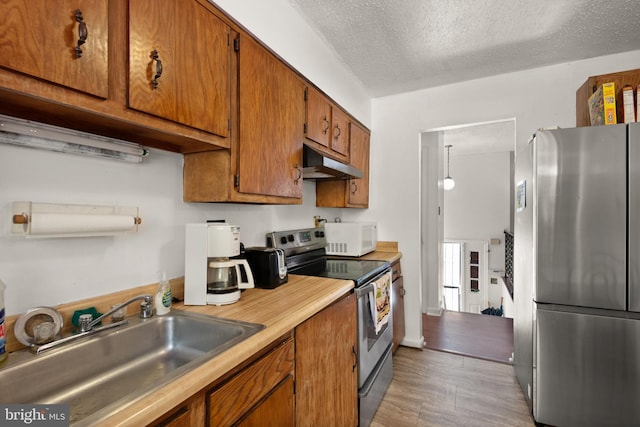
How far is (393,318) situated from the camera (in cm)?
252

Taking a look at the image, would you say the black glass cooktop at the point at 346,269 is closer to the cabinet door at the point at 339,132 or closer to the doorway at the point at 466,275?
the cabinet door at the point at 339,132

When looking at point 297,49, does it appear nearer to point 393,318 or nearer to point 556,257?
point 556,257

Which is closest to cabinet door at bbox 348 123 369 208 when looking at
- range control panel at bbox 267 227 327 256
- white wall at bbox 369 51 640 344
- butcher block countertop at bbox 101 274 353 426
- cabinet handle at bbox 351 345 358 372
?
white wall at bbox 369 51 640 344

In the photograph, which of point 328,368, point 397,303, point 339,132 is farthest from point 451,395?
point 339,132

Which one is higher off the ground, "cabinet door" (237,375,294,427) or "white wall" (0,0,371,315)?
"white wall" (0,0,371,315)

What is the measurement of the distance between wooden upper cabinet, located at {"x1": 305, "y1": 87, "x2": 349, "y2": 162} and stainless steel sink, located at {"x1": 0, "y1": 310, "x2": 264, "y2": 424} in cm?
128

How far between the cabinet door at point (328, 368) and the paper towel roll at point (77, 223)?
2.51 feet

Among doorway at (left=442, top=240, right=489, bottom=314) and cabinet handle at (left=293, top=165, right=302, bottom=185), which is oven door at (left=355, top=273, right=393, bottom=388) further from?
doorway at (left=442, top=240, right=489, bottom=314)

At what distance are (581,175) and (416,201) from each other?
4.30 feet

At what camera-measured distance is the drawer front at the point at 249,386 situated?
0.82 metres

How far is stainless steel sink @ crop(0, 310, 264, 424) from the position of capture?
787 mm

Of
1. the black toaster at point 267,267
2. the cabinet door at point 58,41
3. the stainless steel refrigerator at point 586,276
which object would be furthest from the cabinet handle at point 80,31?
the stainless steel refrigerator at point 586,276

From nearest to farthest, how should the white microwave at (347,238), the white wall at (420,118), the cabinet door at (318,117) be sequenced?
the cabinet door at (318,117)
the white wall at (420,118)
the white microwave at (347,238)

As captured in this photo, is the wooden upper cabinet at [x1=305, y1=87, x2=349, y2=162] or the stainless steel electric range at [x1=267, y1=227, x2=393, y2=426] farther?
the wooden upper cabinet at [x1=305, y1=87, x2=349, y2=162]
